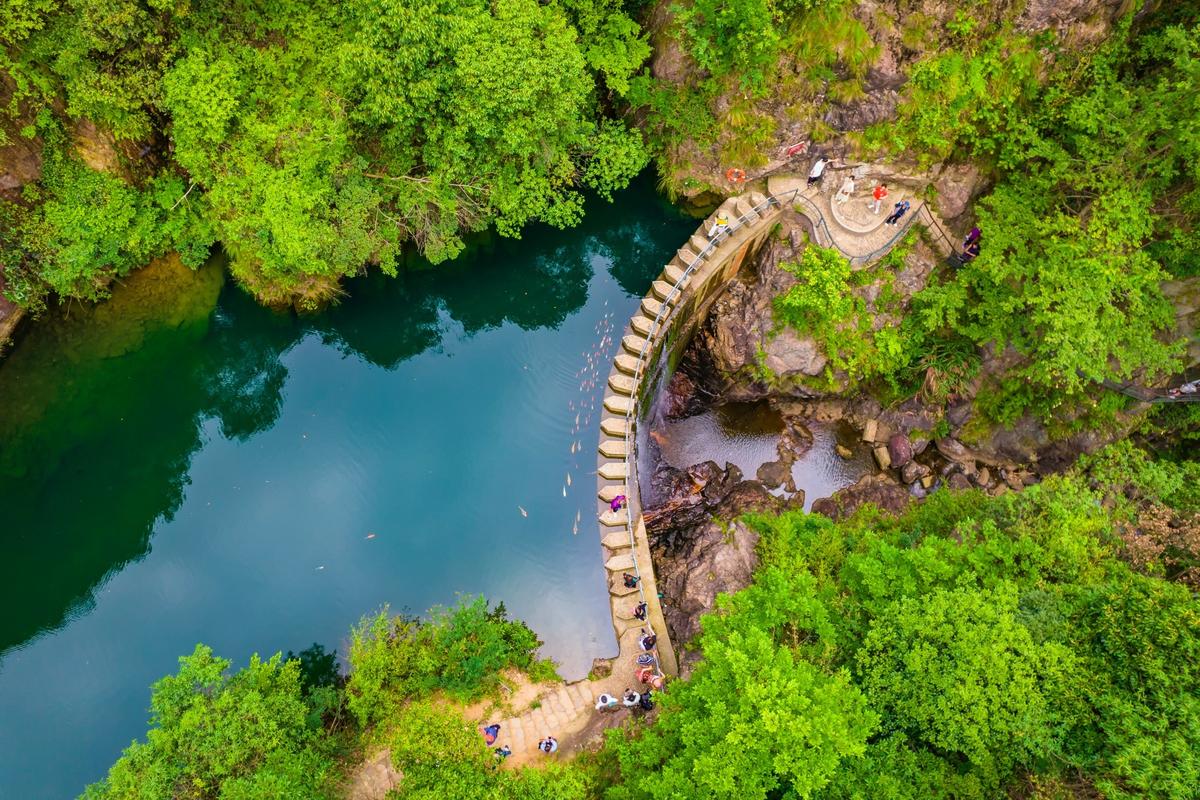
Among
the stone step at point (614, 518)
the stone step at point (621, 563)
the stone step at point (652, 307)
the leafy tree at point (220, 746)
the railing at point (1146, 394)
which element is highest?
the stone step at point (652, 307)

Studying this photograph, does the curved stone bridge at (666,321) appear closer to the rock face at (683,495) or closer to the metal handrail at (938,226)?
the metal handrail at (938,226)

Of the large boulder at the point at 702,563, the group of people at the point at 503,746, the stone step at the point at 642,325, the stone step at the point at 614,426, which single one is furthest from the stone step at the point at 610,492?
the group of people at the point at 503,746

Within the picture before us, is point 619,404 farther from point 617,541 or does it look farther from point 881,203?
point 881,203

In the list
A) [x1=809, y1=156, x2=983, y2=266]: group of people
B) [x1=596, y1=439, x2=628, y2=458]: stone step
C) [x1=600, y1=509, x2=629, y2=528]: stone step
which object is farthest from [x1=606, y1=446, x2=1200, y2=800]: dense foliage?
[x1=809, y1=156, x2=983, y2=266]: group of people

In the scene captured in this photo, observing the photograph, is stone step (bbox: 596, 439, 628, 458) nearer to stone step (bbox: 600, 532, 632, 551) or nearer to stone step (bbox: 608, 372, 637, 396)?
stone step (bbox: 608, 372, 637, 396)

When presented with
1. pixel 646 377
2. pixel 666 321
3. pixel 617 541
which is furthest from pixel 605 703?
pixel 666 321

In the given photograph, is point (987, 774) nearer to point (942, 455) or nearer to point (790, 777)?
point (790, 777)

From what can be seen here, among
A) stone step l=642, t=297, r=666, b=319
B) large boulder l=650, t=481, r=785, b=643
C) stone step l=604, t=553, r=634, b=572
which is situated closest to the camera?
large boulder l=650, t=481, r=785, b=643
